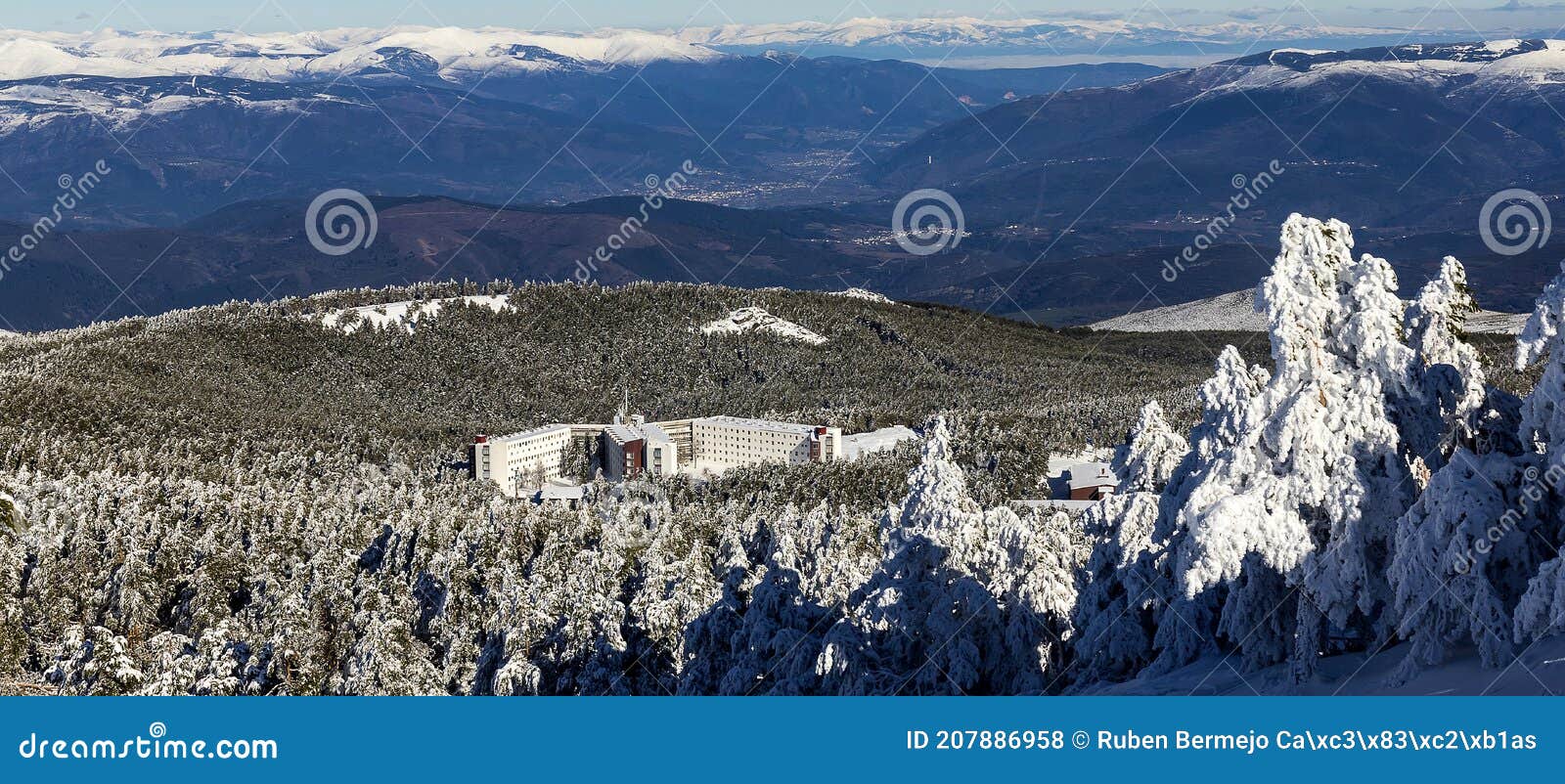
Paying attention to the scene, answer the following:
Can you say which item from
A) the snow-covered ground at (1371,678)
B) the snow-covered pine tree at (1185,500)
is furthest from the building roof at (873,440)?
the snow-covered ground at (1371,678)

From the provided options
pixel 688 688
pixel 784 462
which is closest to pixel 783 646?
pixel 688 688

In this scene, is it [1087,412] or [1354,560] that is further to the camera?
[1087,412]

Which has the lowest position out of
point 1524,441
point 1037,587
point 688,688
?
point 688,688

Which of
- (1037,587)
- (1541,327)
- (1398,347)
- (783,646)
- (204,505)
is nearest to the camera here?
(1541,327)

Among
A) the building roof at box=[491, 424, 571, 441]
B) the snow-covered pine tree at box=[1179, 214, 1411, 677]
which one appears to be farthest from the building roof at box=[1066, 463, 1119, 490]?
the snow-covered pine tree at box=[1179, 214, 1411, 677]

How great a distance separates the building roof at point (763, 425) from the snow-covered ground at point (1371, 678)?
126892 mm

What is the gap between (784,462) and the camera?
170m

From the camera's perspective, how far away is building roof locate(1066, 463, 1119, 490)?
490ft

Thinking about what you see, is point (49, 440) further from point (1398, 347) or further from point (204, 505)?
point (1398, 347)

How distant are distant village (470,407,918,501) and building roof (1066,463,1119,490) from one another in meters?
21.6

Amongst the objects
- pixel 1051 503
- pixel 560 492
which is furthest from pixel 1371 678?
pixel 560 492

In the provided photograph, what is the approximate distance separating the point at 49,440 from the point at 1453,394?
136935 millimetres

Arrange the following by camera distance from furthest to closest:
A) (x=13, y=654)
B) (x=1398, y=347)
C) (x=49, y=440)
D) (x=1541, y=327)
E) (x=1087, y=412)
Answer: (x=1087, y=412) < (x=49, y=440) < (x=13, y=654) < (x=1398, y=347) < (x=1541, y=327)

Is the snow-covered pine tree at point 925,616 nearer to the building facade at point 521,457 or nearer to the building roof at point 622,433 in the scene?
the building facade at point 521,457
